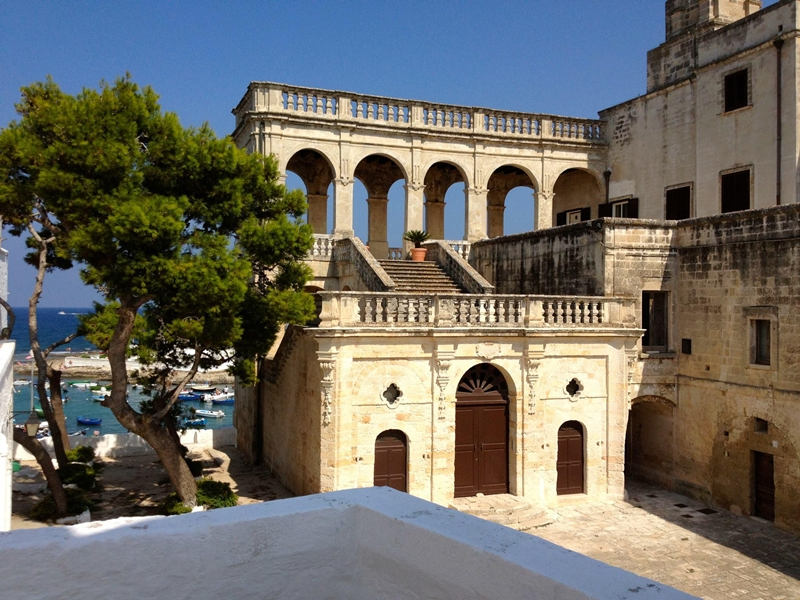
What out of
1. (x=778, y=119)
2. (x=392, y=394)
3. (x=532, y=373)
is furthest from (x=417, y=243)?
(x=778, y=119)

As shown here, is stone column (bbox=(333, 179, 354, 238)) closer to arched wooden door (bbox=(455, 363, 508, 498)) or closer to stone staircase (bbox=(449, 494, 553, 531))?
arched wooden door (bbox=(455, 363, 508, 498))

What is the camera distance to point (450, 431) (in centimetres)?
1709

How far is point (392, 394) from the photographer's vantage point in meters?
16.8

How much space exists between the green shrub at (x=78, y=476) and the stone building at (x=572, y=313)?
17.2 ft

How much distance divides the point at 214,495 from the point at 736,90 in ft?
66.5

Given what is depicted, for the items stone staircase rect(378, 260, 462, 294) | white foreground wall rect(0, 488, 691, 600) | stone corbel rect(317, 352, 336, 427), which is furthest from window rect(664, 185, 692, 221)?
white foreground wall rect(0, 488, 691, 600)

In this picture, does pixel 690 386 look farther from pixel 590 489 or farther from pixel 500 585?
pixel 500 585

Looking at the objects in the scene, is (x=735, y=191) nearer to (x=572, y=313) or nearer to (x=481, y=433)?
(x=572, y=313)

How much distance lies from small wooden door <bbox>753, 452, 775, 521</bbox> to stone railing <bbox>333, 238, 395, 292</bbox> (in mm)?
10778

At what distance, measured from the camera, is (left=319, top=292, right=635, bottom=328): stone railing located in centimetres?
1608

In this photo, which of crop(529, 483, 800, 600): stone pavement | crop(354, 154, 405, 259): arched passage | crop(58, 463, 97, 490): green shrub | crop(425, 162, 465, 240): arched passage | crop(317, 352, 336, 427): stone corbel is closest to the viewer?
crop(529, 483, 800, 600): stone pavement

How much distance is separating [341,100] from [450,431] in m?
12.4

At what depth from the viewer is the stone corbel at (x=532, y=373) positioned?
1750 cm

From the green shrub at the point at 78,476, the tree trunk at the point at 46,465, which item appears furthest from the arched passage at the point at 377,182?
the tree trunk at the point at 46,465
